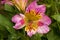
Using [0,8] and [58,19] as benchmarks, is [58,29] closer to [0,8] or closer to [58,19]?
[58,19]

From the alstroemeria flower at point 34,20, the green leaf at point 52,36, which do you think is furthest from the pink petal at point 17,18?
the green leaf at point 52,36

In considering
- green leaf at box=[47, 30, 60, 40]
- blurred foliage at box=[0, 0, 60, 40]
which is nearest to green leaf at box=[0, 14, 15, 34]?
blurred foliage at box=[0, 0, 60, 40]

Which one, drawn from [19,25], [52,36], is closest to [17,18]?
[19,25]

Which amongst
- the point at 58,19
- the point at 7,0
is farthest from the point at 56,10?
the point at 7,0

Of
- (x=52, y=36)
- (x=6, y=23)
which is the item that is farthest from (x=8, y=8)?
(x=52, y=36)

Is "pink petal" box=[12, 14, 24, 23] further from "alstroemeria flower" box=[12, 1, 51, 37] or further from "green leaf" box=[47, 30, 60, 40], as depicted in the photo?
"green leaf" box=[47, 30, 60, 40]

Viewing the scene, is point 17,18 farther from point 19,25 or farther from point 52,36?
point 52,36

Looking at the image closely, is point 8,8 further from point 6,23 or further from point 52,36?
point 52,36
